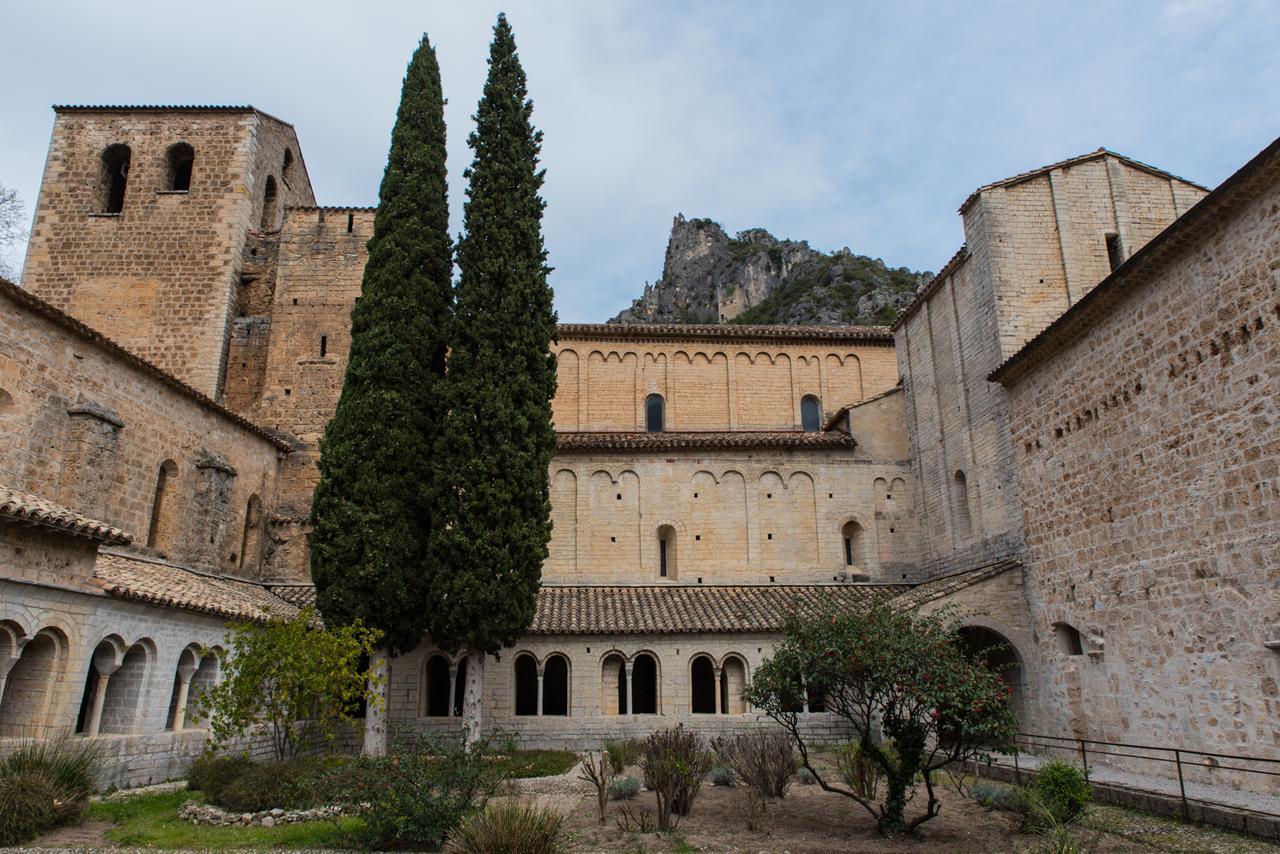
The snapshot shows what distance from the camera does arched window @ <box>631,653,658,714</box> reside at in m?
22.6

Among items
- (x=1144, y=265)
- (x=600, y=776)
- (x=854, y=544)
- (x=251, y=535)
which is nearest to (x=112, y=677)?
(x=600, y=776)

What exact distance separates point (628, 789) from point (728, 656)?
8.15 m

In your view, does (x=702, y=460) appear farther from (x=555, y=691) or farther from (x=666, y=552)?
(x=555, y=691)

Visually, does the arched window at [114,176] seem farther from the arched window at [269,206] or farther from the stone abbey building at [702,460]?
the arched window at [269,206]

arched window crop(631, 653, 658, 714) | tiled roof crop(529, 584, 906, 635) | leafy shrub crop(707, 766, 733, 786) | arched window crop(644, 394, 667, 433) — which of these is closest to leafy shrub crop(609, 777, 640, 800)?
leafy shrub crop(707, 766, 733, 786)

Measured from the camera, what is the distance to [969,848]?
10.0 metres

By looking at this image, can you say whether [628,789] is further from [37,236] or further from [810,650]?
[37,236]

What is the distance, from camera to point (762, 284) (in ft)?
254

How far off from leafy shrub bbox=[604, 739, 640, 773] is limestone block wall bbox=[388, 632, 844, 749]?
255 centimetres

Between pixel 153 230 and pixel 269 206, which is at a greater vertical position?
pixel 269 206

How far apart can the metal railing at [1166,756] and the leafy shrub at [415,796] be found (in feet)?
24.0

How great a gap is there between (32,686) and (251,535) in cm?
1070

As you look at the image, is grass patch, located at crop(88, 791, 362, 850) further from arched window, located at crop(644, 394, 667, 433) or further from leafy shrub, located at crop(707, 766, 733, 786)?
arched window, located at crop(644, 394, 667, 433)

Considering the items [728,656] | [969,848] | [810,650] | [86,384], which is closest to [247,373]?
[86,384]
